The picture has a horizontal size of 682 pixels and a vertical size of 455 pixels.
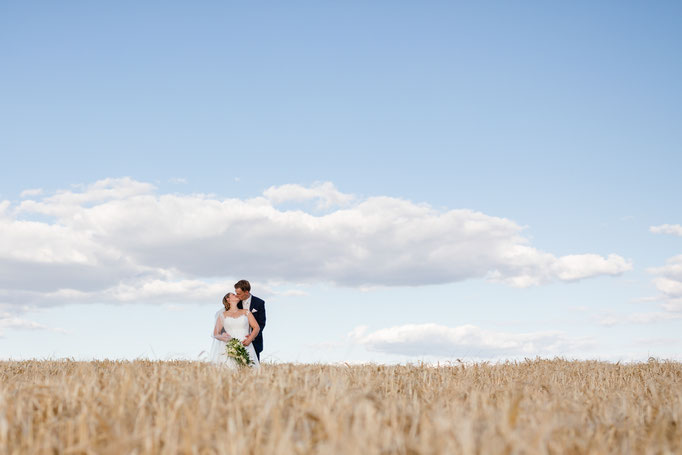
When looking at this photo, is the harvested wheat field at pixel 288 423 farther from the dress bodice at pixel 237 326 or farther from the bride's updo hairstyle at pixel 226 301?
the bride's updo hairstyle at pixel 226 301

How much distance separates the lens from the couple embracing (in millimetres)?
15039

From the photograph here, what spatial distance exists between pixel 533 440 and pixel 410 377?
6290 millimetres

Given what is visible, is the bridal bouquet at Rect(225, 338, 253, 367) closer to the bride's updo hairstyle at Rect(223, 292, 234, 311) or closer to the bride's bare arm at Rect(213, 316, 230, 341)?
the bride's bare arm at Rect(213, 316, 230, 341)

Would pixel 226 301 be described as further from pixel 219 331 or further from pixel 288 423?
pixel 288 423

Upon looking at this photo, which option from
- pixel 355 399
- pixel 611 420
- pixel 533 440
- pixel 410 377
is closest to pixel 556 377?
pixel 410 377

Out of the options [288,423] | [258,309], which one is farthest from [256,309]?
[288,423]

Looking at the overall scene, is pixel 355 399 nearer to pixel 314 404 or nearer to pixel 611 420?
pixel 314 404

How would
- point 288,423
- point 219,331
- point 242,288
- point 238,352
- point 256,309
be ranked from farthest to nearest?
point 256,309
point 219,331
point 242,288
point 238,352
point 288,423

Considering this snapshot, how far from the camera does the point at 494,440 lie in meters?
4.26

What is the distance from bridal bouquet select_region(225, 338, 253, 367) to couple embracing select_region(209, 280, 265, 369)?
0.45 metres

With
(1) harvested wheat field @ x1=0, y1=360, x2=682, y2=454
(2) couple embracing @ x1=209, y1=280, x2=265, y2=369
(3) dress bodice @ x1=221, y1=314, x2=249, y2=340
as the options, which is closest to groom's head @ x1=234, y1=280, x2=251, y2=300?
(2) couple embracing @ x1=209, y1=280, x2=265, y2=369

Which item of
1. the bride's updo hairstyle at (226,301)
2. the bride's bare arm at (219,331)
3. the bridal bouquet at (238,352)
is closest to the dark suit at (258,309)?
the bride's updo hairstyle at (226,301)

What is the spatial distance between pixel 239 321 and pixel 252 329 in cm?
42

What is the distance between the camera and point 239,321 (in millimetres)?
15258
